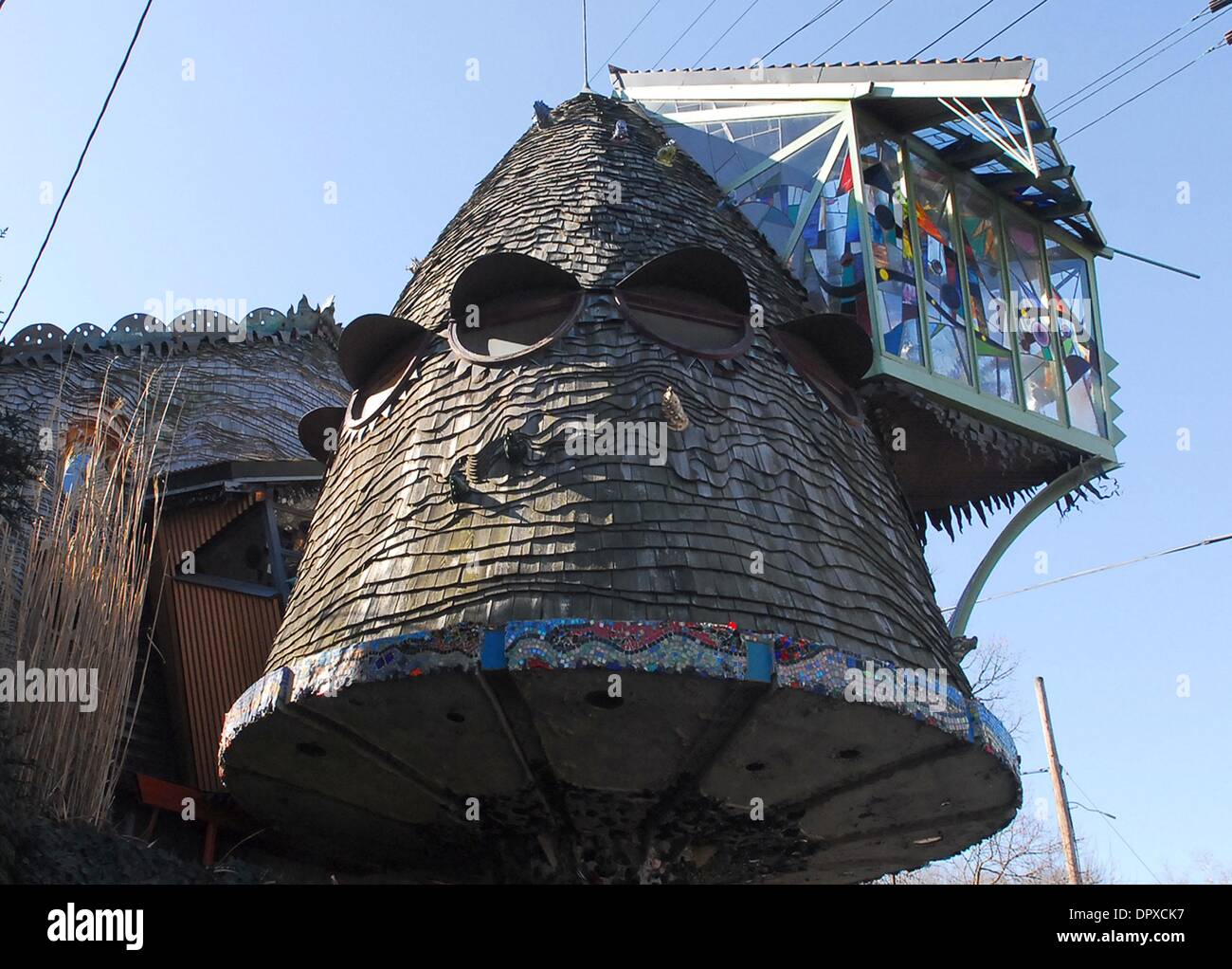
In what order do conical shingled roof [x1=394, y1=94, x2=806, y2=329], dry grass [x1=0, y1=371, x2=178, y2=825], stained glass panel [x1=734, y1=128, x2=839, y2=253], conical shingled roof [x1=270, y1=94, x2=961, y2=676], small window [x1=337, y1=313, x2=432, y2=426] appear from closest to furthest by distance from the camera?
conical shingled roof [x1=270, y1=94, x2=961, y2=676] → dry grass [x1=0, y1=371, x2=178, y2=825] → small window [x1=337, y1=313, x2=432, y2=426] → conical shingled roof [x1=394, y1=94, x2=806, y2=329] → stained glass panel [x1=734, y1=128, x2=839, y2=253]

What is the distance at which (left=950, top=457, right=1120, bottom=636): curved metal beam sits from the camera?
43.2 feet

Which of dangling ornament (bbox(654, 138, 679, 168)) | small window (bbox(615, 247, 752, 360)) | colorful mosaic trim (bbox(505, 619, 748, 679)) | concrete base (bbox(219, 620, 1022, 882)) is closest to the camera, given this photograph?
colorful mosaic trim (bbox(505, 619, 748, 679))

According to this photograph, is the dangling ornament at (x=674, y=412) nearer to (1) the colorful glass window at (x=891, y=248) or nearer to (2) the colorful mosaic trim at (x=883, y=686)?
(2) the colorful mosaic trim at (x=883, y=686)

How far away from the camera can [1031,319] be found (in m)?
13.6

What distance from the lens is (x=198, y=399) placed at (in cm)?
1716

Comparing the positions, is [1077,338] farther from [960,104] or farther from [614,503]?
[614,503]

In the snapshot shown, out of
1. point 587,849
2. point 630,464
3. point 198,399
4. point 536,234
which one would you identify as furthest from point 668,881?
point 198,399

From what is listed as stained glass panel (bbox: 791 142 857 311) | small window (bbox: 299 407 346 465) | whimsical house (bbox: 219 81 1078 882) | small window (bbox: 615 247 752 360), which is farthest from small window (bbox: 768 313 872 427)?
small window (bbox: 299 407 346 465)

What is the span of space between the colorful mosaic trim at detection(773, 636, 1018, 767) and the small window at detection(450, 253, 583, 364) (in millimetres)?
2903

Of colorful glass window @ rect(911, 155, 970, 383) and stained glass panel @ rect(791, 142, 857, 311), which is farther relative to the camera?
colorful glass window @ rect(911, 155, 970, 383)

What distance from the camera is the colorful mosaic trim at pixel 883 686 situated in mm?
7426

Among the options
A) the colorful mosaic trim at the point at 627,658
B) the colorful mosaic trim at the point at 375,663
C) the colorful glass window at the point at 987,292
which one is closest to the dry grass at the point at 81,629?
the colorful mosaic trim at the point at 375,663

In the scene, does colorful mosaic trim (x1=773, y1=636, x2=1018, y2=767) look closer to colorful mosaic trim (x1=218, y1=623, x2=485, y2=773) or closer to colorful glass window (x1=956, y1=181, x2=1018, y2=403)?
colorful mosaic trim (x1=218, y1=623, x2=485, y2=773)
